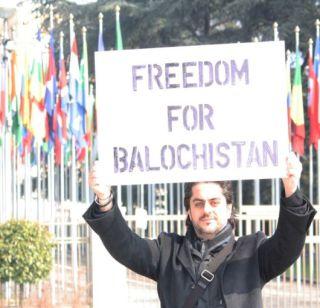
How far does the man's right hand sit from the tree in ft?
A: 25.7

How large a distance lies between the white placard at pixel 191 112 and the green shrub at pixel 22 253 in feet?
25.2

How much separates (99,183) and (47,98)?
12.6 metres

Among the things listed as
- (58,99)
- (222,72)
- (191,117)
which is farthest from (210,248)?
(58,99)

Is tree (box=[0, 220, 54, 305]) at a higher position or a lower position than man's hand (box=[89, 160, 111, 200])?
lower

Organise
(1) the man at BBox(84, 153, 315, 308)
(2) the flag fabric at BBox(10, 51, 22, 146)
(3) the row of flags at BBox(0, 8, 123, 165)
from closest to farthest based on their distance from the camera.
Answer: (1) the man at BBox(84, 153, 315, 308), (3) the row of flags at BBox(0, 8, 123, 165), (2) the flag fabric at BBox(10, 51, 22, 146)

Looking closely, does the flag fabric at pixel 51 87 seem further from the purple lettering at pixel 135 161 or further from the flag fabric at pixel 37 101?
the purple lettering at pixel 135 161

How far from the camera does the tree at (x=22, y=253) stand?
38.0 feet

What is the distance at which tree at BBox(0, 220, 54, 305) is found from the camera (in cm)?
1159

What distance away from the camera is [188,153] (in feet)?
13.5

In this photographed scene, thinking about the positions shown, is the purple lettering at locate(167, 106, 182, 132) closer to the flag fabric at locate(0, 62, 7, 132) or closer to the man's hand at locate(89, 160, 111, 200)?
the man's hand at locate(89, 160, 111, 200)

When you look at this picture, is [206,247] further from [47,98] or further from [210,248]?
[47,98]

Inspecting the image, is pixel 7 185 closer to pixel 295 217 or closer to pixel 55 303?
pixel 55 303

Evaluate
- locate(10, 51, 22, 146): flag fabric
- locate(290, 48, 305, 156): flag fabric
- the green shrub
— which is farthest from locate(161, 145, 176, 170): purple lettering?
locate(10, 51, 22, 146): flag fabric

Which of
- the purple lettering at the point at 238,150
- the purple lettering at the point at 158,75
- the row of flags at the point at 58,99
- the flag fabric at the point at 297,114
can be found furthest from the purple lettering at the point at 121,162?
the flag fabric at the point at 297,114
